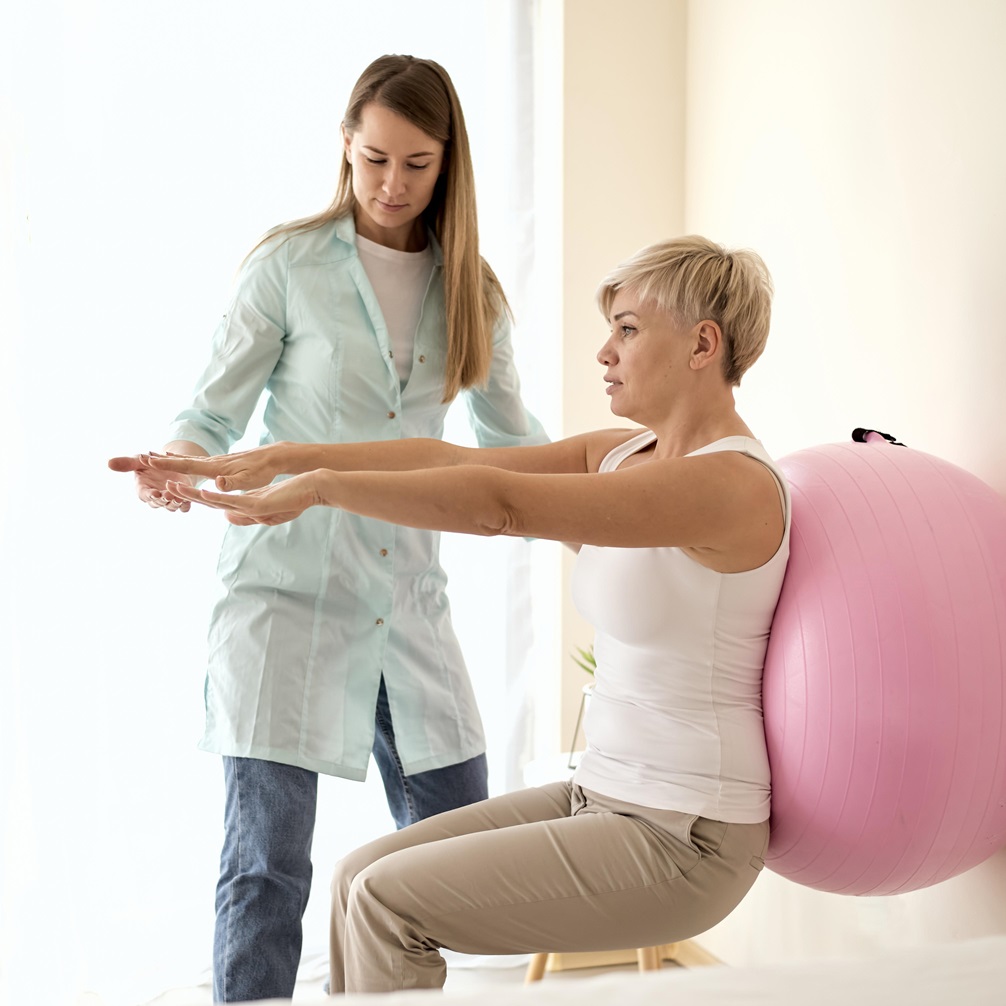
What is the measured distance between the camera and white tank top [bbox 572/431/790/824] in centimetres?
147

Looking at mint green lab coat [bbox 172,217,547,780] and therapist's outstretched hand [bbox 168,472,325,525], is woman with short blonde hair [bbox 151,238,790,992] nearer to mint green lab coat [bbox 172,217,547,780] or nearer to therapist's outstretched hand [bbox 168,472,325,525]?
therapist's outstretched hand [bbox 168,472,325,525]

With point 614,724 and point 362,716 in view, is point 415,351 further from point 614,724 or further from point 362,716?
point 614,724

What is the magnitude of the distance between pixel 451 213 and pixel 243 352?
424 mm

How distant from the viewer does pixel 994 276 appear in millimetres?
1711

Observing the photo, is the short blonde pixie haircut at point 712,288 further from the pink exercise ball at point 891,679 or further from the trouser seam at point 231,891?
the trouser seam at point 231,891

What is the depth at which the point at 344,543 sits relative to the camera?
185 centimetres

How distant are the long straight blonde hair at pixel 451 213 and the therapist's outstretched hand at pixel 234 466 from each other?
400 mm

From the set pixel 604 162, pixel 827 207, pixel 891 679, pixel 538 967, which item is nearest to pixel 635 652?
pixel 891 679

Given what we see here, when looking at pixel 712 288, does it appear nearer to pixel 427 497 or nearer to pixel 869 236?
pixel 427 497

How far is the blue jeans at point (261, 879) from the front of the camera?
170cm

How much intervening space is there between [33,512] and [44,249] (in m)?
0.59

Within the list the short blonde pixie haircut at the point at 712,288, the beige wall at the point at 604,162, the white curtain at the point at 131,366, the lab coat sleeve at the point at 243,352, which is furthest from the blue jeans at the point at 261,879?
the beige wall at the point at 604,162

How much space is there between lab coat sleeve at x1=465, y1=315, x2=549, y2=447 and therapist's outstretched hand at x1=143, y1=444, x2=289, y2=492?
49 centimetres

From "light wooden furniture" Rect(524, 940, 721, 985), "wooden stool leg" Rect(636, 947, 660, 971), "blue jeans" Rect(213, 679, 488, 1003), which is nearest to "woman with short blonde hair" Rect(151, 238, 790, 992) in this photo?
"blue jeans" Rect(213, 679, 488, 1003)
